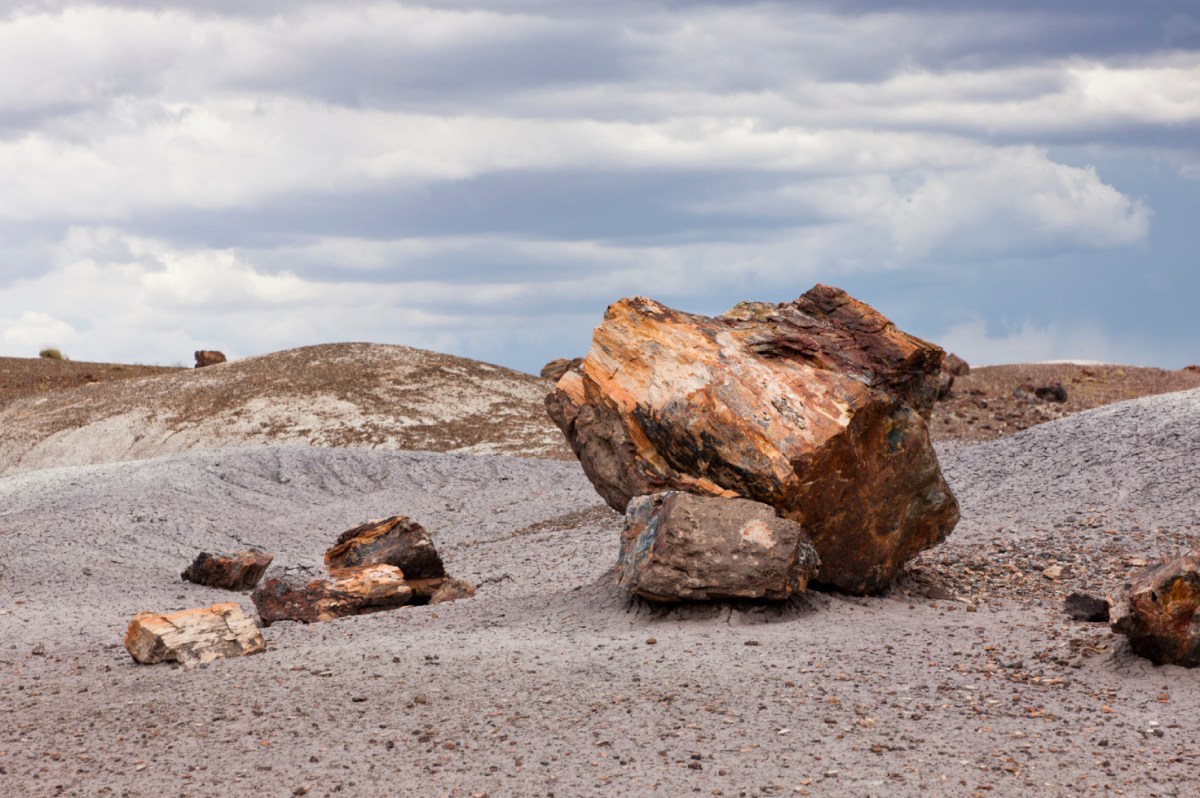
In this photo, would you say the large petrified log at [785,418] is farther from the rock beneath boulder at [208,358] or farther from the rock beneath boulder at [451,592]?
the rock beneath boulder at [208,358]

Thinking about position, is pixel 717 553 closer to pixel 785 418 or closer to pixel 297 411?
pixel 785 418

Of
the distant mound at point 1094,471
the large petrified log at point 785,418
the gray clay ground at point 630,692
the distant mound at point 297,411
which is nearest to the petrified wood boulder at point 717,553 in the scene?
the gray clay ground at point 630,692

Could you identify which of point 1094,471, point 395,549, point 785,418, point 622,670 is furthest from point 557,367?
point 622,670

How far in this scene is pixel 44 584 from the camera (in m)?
13.0

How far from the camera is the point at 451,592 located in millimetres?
11336

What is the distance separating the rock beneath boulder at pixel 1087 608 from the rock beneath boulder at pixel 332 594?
587 centimetres

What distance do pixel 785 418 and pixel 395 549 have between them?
4.58 m

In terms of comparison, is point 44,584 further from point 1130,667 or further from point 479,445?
point 479,445

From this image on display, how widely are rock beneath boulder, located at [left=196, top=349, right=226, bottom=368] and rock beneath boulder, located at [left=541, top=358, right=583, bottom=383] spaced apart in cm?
1004

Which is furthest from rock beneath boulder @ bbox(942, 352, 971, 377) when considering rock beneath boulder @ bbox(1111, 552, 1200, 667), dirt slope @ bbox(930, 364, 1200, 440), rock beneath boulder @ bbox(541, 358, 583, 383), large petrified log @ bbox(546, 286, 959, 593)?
rock beneath boulder @ bbox(1111, 552, 1200, 667)

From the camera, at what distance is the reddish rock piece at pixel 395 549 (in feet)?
38.7

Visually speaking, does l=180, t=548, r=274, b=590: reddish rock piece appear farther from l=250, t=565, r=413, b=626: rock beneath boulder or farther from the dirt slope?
the dirt slope

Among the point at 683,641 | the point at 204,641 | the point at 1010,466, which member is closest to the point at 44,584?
the point at 204,641

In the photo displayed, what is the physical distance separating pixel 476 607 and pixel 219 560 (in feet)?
14.3
